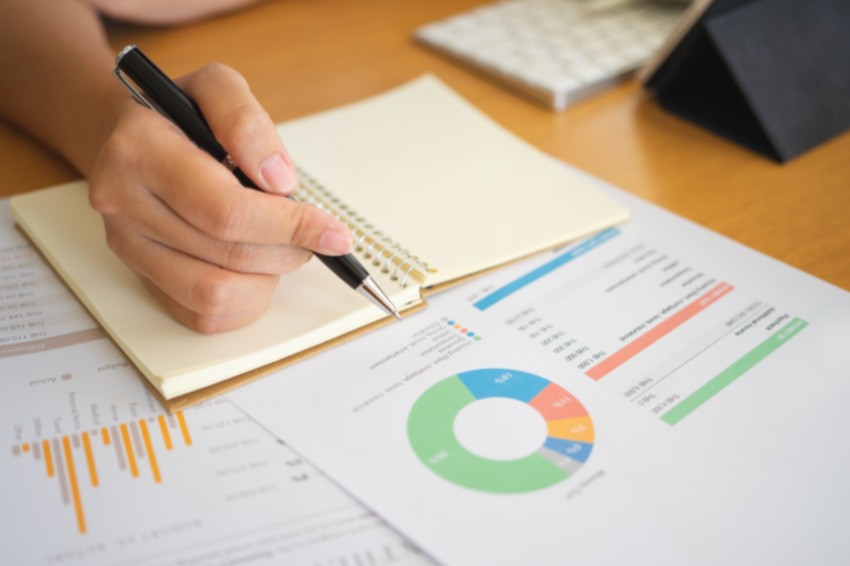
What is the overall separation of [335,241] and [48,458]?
0.23 metres

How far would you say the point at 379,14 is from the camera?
113 centimetres

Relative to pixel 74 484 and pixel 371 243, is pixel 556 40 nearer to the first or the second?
pixel 371 243

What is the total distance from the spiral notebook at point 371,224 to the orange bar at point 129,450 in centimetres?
3

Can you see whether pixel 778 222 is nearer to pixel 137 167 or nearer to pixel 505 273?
pixel 505 273

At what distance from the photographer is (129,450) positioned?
511mm

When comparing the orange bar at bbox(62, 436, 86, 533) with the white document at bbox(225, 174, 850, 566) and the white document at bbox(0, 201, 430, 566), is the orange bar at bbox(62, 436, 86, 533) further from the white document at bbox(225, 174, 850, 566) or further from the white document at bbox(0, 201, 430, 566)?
the white document at bbox(225, 174, 850, 566)

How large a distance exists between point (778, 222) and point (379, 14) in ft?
2.09

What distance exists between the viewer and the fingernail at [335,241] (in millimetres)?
542

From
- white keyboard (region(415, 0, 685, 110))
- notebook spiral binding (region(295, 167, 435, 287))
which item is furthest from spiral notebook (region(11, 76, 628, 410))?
white keyboard (region(415, 0, 685, 110))

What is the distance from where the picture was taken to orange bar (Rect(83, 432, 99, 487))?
0.49 m

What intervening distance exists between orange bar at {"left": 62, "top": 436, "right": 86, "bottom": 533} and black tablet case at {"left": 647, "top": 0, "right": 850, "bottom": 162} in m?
0.67

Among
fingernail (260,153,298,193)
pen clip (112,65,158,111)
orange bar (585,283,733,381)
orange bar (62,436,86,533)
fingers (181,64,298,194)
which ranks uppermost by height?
pen clip (112,65,158,111)

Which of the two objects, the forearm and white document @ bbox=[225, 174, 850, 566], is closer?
white document @ bbox=[225, 174, 850, 566]

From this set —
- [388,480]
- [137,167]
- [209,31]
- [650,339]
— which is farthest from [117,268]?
[209,31]
